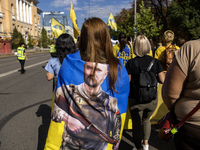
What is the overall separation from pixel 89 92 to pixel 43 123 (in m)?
3.03

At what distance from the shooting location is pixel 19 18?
61.8 meters

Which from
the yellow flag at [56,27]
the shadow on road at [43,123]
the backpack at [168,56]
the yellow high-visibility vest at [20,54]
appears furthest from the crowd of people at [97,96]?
the yellow high-visibility vest at [20,54]

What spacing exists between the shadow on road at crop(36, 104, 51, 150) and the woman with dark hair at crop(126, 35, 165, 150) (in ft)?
5.29

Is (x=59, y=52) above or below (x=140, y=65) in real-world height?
above

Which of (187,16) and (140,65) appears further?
(187,16)

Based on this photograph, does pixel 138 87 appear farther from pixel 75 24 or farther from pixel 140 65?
pixel 75 24

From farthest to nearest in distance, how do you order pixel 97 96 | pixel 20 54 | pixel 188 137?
pixel 20 54 < pixel 97 96 < pixel 188 137

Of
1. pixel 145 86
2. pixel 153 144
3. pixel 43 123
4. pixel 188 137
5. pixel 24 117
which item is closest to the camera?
pixel 188 137

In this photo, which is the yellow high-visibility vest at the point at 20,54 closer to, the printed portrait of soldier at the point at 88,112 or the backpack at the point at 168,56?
the backpack at the point at 168,56

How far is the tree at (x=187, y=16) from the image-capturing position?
1027 inches

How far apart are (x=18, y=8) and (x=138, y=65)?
222 feet

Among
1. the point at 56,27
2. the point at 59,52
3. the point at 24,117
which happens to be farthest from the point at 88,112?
the point at 56,27

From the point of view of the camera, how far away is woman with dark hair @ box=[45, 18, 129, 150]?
1733 mm

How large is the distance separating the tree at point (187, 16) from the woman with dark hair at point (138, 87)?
25.9 metres
